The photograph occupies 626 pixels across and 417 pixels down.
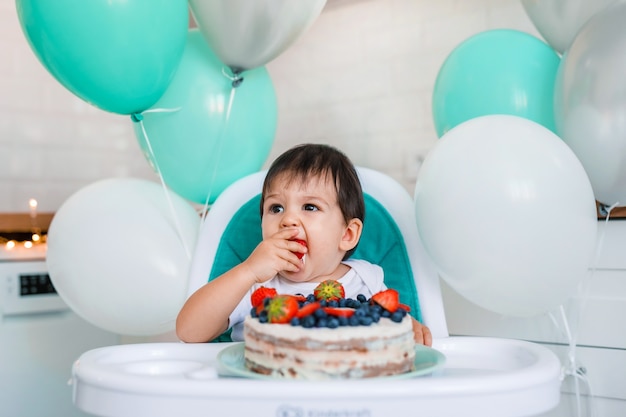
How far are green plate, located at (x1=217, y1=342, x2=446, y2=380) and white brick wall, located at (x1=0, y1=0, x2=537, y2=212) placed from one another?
1.26m

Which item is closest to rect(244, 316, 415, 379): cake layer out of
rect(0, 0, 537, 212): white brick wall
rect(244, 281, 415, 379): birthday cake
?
rect(244, 281, 415, 379): birthday cake

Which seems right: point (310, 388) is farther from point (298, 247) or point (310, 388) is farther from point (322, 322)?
point (298, 247)

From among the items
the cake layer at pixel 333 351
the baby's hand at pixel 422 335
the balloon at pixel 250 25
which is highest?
the balloon at pixel 250 25

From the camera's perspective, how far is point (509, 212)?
1.21 m

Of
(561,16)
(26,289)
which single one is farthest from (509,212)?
(26,289)

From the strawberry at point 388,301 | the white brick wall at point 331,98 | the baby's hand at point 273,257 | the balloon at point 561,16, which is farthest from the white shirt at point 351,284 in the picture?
the white brick wall at point 331,98

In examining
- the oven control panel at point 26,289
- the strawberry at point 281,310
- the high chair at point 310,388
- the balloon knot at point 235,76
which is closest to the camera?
the high chair at point 310,388

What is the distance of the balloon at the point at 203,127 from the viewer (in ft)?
5.64

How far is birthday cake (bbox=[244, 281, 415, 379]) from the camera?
0.88m

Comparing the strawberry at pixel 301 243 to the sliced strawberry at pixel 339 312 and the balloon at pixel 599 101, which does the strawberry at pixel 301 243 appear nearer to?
the sliced strawberry at pixel 339 312

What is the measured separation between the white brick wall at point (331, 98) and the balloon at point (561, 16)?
461 millimetres

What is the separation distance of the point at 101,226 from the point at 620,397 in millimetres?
1258

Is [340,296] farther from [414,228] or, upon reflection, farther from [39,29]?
[39,29]

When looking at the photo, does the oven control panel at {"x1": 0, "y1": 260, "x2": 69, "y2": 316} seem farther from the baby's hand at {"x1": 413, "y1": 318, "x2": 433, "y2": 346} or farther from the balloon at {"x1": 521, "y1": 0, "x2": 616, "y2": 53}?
the balloon at {"x1": 521, "y1": 0, "x2": 616, "y2": 53}
